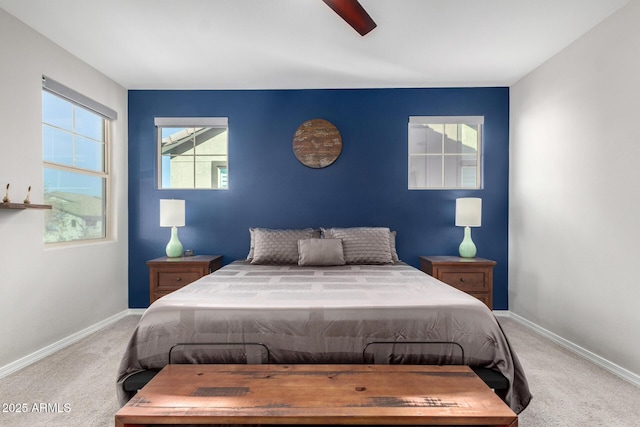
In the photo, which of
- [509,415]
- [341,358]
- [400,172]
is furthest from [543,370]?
[400,172]

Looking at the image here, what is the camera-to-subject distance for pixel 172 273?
3387 millimetres

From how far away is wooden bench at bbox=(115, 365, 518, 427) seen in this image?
4.18 ft

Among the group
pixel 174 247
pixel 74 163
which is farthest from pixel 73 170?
pixel 174 247

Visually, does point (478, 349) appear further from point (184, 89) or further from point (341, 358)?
point (184, 89)

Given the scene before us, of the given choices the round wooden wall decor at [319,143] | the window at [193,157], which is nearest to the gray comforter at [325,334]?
the round wooden wall decor at [319,143]

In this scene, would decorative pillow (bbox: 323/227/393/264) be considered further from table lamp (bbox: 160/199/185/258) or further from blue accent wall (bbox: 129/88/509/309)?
table lamp (bbox: 160/199/185/258)

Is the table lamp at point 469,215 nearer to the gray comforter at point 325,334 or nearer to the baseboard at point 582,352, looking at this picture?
the baseboard at point 582,352

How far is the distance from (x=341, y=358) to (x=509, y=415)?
29.8 inches

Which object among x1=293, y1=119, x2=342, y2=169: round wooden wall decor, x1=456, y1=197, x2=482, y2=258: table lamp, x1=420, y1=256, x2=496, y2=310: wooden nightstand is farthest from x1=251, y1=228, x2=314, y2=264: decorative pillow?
x1=456, y1=197, x2=482, y2=258: table lamp

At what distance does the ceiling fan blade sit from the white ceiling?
204 mm

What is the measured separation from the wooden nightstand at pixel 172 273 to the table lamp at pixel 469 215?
262 centimetres

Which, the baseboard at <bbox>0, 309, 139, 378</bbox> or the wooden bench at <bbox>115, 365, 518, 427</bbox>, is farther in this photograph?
the baseboard at <bbox>0, 309, 139, 378</bbox>

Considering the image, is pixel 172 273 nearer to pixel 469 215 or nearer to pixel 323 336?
pixel 323 336

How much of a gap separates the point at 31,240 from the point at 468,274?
149 inches
